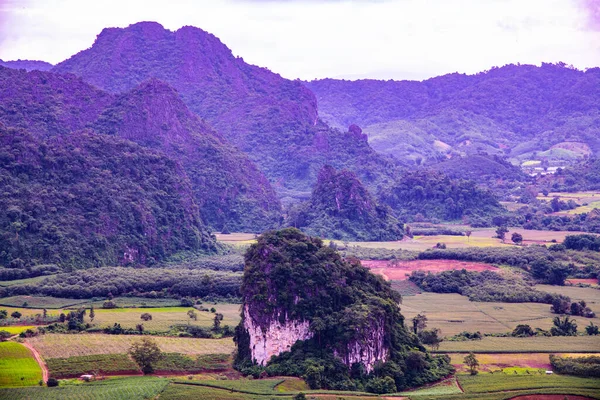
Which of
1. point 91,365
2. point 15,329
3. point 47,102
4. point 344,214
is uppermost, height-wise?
point 47,102

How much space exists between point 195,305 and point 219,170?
63.9 meters

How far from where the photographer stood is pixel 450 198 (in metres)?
145

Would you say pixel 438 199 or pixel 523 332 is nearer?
pixel 523 332

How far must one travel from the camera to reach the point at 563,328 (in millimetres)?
70750

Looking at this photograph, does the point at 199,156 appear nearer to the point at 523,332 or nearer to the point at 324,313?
the point at 523,332

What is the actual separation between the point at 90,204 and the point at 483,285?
45.3 metres

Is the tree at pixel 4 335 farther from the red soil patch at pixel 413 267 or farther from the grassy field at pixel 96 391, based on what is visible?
the red soil patch at pixel 413 267

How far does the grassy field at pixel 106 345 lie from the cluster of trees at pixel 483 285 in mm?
29518

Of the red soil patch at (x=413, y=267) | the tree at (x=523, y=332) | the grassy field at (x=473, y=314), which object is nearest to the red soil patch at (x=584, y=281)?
the red soil patch at (x=413, y=267)

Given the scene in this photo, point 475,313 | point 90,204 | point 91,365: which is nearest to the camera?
point 91,365

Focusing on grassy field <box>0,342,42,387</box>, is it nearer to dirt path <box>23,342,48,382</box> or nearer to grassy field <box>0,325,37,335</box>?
dirt path <box>23,342,48,382</box>

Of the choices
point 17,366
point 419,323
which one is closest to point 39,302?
point 17,366

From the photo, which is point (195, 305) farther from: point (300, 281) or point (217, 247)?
point (217, 247)

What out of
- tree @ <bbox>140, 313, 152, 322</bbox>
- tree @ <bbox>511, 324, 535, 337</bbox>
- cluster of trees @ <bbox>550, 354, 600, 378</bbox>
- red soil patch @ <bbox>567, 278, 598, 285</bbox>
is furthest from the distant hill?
cluster of trees @ <bbox>550, 354, 600, 378</bbox>
